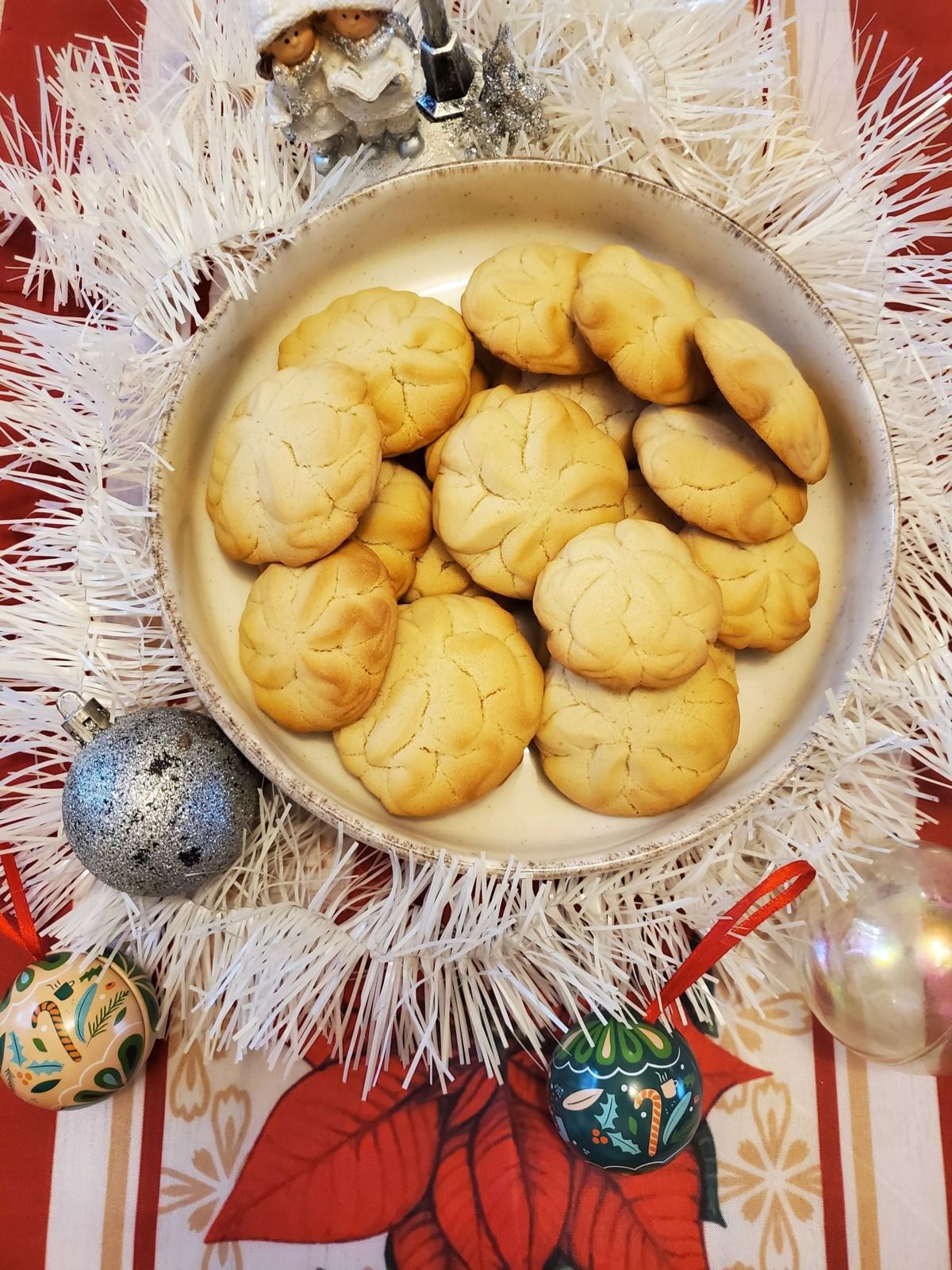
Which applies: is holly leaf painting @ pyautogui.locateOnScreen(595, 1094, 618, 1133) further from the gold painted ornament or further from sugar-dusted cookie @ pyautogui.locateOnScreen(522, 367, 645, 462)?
sugar-dusted cookie @ pyautogui.locateOnScreen(522, 367, 645, 462)

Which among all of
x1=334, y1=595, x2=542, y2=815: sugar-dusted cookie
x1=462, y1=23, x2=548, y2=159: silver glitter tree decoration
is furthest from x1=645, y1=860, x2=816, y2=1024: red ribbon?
x1=462, y1=23, x2=548, y2=159: silver glitter tree decoration

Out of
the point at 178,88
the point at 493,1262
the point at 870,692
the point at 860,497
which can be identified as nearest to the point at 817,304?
the point at 860,497

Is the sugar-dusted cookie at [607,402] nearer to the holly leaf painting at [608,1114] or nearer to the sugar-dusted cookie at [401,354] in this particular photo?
the sugar-dusted cookie at [401,354]

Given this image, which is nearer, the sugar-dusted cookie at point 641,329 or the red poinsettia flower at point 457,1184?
the sugar-dusted cookie at point 641,329

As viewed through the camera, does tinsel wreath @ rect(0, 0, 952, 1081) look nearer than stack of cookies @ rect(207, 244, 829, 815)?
No

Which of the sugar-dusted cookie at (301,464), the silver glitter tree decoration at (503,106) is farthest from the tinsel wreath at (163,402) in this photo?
the sugar-dusted cookie at (301,464)
